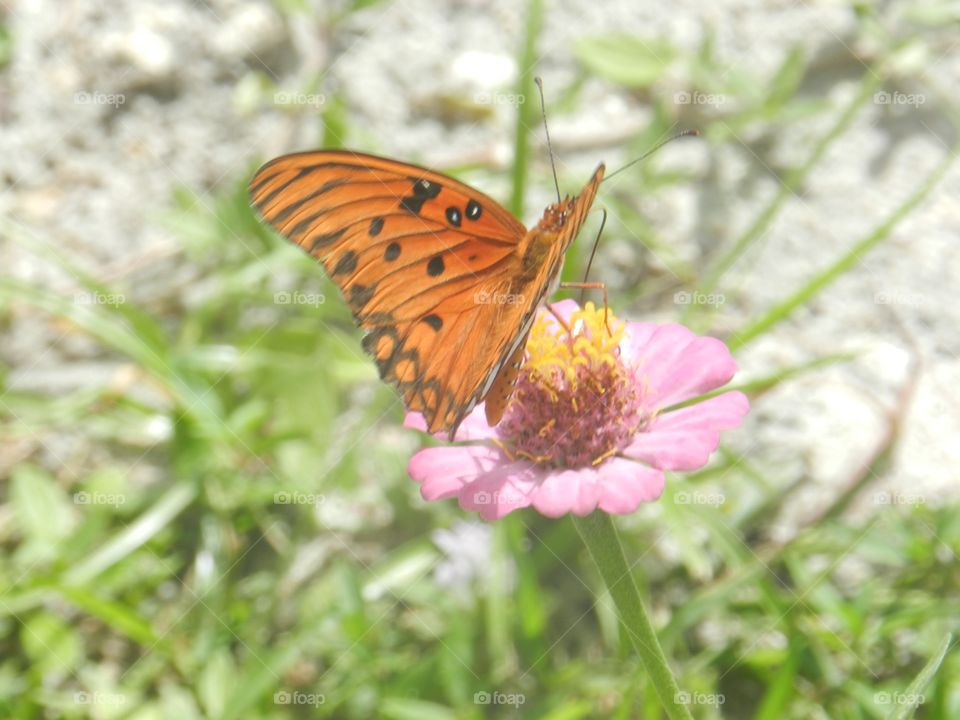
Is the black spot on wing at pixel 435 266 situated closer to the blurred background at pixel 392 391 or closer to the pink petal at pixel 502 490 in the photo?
the pink petal at pixel 502 490

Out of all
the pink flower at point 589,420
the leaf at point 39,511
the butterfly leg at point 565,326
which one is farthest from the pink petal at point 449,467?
the leaf at point 39,511

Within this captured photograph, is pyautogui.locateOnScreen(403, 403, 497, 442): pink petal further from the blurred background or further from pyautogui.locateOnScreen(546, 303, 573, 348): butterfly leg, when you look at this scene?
the blurred background

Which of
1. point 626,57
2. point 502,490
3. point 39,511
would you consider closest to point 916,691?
point 502,490

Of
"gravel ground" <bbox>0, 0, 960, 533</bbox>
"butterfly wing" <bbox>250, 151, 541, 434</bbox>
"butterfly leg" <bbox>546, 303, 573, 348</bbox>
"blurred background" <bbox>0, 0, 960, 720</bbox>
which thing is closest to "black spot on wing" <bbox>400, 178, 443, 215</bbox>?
"butterfly wing" <bbox>250, 151, 541, 434</bbox>

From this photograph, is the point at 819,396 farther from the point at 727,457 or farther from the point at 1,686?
the point at 1,686

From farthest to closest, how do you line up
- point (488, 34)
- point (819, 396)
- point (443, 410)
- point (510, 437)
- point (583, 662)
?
point (488, 34), point (819, 396), point (583, 662), point (510, 437), point (443, 410)

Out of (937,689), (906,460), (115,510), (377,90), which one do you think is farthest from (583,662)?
(377,90)

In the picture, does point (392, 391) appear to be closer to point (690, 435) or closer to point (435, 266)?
point (435, 266)
